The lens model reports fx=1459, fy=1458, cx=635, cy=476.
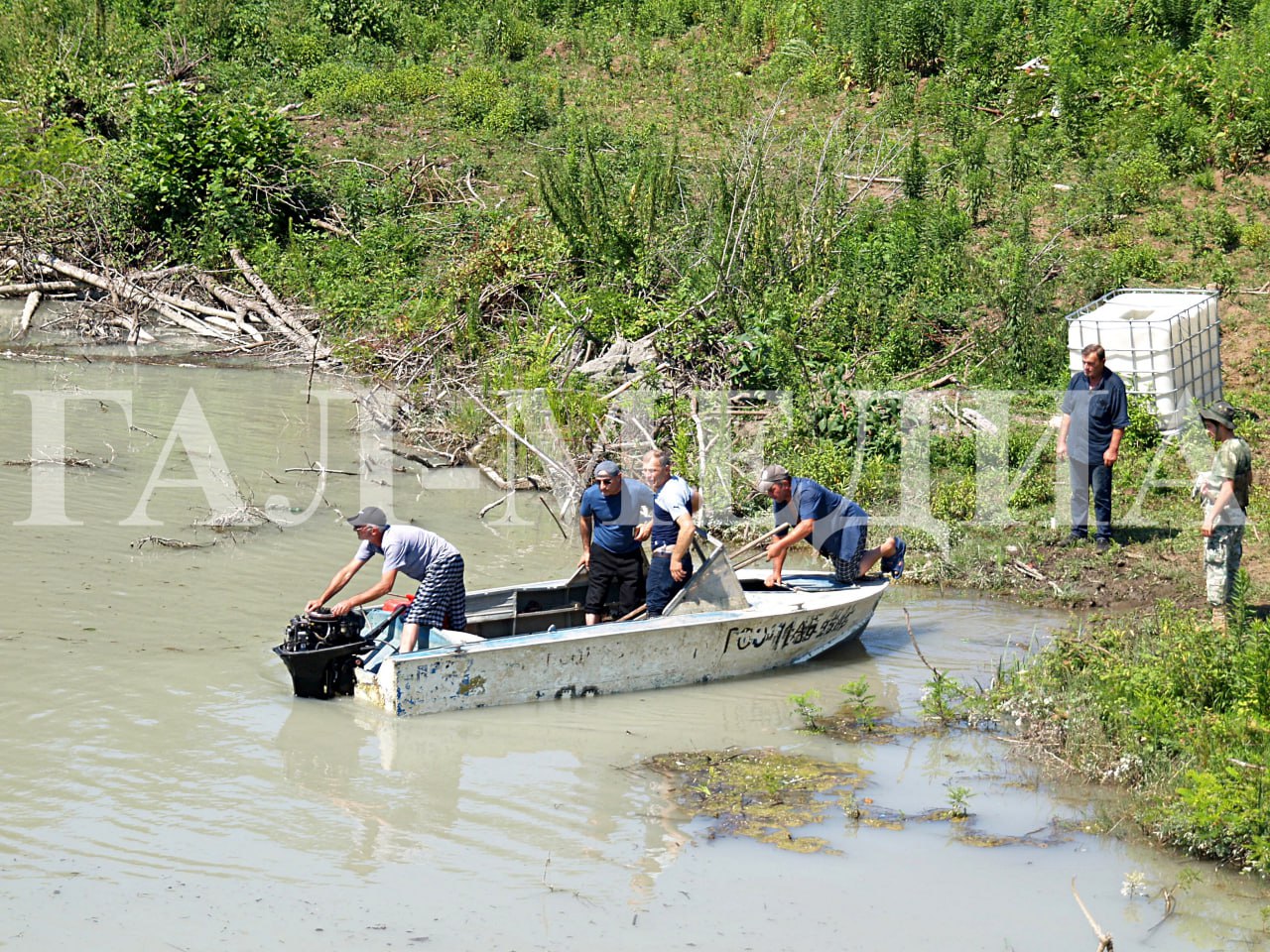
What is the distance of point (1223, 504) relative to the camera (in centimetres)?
914

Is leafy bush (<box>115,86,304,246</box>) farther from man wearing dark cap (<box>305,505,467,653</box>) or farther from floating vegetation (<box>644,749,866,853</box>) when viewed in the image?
floating vegetation (<box>644,749,866,853</box>)

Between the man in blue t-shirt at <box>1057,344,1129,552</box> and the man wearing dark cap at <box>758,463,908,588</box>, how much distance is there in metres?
2.04

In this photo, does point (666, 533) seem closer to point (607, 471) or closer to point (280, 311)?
point (607, 471)

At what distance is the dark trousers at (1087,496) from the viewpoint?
462 inches

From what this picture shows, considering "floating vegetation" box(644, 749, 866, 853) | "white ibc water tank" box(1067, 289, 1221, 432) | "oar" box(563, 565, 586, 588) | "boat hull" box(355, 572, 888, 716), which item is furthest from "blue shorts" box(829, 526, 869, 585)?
"white ibc water tank" box(1067, 289, 1221, 432)

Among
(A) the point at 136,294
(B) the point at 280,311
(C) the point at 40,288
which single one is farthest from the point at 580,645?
(C) the point at 40,288

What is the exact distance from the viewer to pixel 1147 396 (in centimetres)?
1353

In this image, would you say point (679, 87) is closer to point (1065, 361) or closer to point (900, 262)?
point (900, 262)

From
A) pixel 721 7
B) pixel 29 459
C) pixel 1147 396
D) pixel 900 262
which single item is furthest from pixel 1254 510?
pixel 721 7

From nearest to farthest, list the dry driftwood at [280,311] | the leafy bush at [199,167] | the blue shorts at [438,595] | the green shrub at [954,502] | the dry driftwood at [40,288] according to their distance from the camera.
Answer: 1. the blue shorts at [438,595]
2. the green shrub at [954,502]
3. the dry driftwood at [280,311]
4. the dry driftwood at [40,288]
5. the leafy bush at [199,167]

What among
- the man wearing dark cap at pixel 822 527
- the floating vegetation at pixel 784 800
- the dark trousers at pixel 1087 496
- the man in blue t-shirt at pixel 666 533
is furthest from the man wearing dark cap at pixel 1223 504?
the man in blue t-shirt at pixel 666 533

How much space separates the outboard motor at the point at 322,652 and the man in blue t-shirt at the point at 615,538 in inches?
67.9

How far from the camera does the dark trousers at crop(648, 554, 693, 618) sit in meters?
9.88

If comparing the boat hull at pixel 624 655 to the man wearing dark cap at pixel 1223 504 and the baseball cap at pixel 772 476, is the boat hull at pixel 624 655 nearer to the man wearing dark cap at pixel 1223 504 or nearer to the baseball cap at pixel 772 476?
the baseball cap at pixel 772 476
